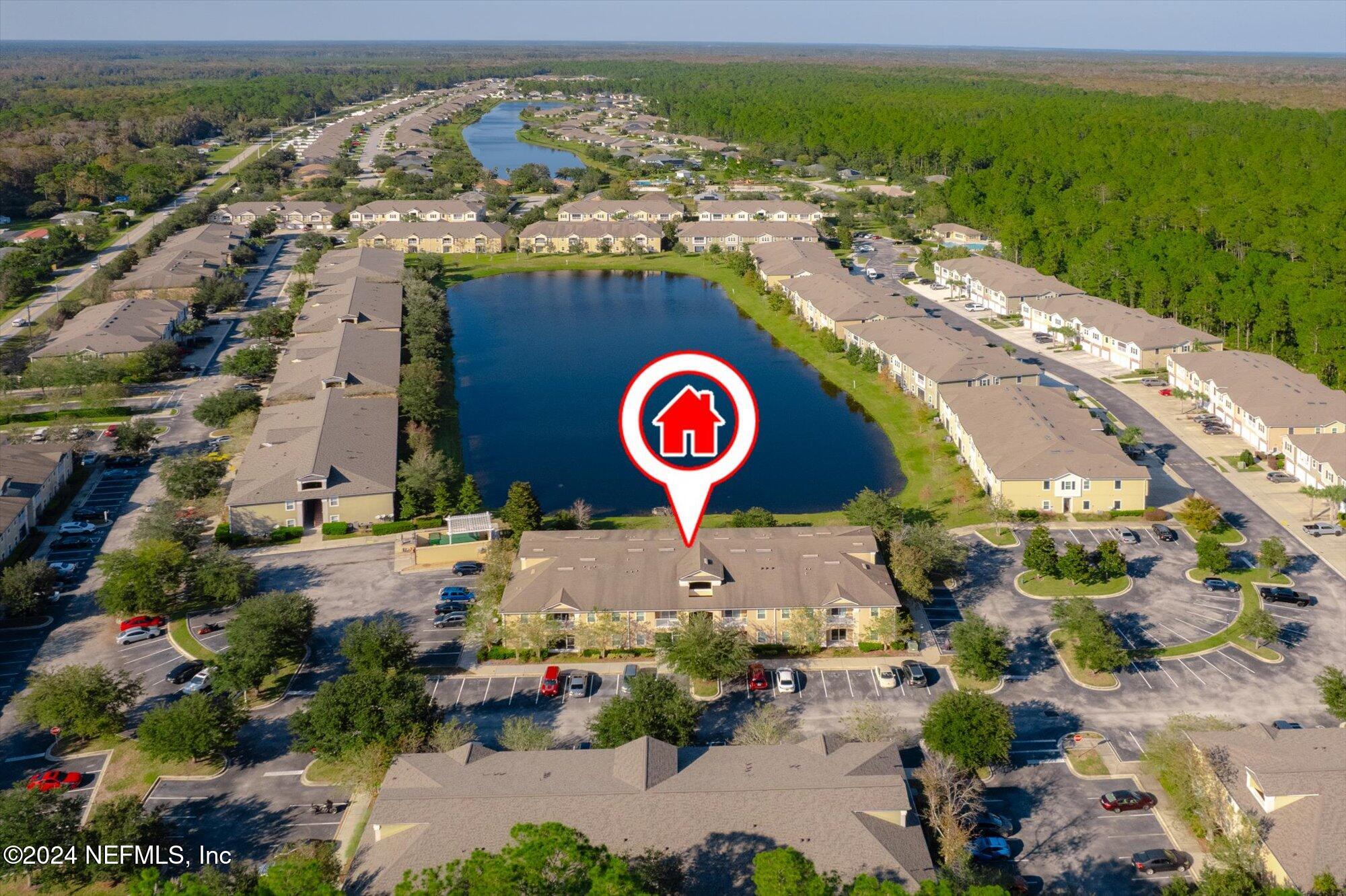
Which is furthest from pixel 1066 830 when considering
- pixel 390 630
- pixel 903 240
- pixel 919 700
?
pixel 903 240

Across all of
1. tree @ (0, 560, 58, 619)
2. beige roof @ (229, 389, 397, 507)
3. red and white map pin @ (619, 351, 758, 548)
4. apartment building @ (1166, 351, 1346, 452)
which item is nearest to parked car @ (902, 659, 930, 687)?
red and white map pin @ (619, 351, 758, 548)

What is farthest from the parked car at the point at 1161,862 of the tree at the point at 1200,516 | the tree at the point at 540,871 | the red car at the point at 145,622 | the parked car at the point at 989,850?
the red car at the point at 145,622

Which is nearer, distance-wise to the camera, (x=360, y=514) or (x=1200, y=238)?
(x=360, y=514)

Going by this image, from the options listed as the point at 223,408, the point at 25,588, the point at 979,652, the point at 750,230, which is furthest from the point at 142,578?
the point at 750,230

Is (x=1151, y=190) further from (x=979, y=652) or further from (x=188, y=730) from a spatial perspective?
(x=188, y=730)

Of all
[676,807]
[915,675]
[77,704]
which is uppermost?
[676,807]

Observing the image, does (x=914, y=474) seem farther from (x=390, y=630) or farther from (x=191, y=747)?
(x=191, y=747)

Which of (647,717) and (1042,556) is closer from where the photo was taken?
(647,717)
